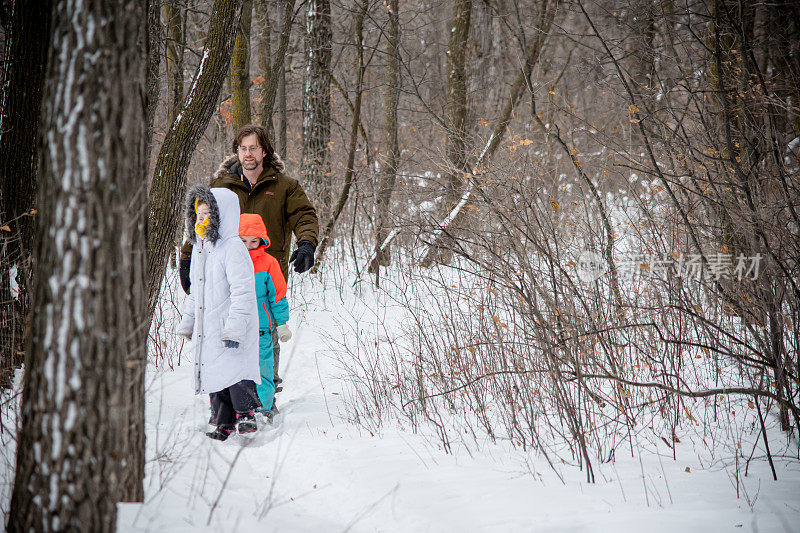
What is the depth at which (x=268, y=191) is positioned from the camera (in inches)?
156

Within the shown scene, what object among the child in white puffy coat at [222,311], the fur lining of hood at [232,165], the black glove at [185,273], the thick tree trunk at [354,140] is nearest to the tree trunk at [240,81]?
the thick tree trunk at [354,140]

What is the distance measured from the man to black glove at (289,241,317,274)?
3.5 inches

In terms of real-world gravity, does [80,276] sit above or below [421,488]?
above

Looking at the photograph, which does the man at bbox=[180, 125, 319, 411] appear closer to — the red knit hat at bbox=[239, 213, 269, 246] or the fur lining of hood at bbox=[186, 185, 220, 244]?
the red knit hat at bbox=[239, 213, 269, 246]

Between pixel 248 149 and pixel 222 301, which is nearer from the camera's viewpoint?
pixel 222 301

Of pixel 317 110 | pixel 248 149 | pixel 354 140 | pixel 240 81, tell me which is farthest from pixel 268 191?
pixel 317 110

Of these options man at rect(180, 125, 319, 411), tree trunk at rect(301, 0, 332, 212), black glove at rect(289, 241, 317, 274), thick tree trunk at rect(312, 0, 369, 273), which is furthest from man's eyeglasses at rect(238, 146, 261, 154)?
tree trunk at rect(301, 0, 332, 212)

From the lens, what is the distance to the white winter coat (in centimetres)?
338

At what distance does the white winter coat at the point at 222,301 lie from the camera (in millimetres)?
3377

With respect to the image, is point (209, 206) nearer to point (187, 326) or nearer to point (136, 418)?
point (187, 326)

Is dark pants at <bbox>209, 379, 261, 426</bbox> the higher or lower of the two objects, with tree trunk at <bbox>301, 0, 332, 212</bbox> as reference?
lower

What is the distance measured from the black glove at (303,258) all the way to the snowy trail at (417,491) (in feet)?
3.41

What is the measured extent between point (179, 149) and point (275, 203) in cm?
80

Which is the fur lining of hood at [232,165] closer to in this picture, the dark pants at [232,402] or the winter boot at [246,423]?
the dark pants at [232,402]
